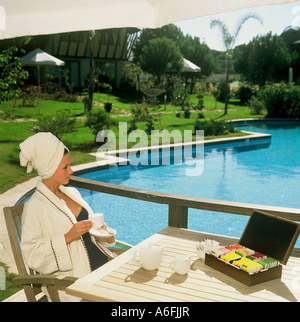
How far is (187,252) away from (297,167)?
32.8 ft

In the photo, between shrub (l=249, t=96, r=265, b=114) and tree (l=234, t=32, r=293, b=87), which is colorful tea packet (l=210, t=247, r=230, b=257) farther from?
tree (l=234, t=32, r=293, b=87)

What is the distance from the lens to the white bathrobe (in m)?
2.13

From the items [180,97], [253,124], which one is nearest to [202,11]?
[253,124]

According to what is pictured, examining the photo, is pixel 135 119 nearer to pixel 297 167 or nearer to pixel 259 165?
pixel 259 165

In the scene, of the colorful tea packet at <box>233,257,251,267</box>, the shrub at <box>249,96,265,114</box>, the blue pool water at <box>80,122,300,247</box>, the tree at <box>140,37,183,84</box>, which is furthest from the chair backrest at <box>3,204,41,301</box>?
the tree at <box>140,37,183,84</box>

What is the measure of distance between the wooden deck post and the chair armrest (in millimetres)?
992

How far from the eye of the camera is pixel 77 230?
2.16 meters

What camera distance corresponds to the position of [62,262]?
219cm

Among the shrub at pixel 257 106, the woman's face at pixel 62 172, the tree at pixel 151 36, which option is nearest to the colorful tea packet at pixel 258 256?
the woman's face at pixel 62 172

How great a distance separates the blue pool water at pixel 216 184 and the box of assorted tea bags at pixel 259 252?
426 centimetres

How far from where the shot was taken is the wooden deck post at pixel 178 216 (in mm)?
2842

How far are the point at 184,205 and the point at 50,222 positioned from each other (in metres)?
0.99

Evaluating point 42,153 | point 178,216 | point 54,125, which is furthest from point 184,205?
point 54,125

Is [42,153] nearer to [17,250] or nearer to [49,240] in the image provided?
[49,240]
